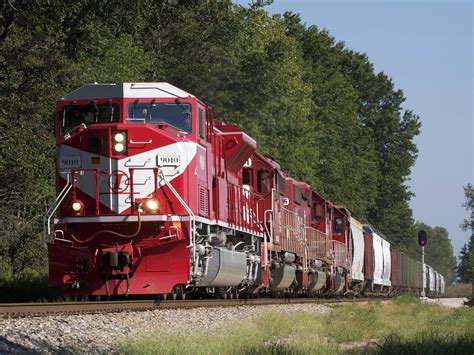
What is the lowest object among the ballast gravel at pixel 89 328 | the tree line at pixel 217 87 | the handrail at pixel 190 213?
the ballast gravel at pixel 89 328

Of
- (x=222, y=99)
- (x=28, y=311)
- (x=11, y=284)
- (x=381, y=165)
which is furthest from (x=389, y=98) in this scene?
(x=28, y=311)

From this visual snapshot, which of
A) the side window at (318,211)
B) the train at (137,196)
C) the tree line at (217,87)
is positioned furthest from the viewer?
the side window at (318,211)

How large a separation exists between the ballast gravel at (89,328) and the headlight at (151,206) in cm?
174

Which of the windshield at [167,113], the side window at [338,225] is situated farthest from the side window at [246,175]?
the side window at [338,225]

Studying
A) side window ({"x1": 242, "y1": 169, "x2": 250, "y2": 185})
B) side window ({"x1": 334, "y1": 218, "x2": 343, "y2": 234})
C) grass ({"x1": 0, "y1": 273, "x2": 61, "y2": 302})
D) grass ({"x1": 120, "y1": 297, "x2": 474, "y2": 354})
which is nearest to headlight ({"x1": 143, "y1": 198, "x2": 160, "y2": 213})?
grass ({"x1": 120, "y1": 297, "x2": 474, "y2": 354})

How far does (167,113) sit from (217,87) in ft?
99.1

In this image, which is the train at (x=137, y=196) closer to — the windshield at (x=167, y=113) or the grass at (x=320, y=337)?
the windshield at (x=167, y=113)

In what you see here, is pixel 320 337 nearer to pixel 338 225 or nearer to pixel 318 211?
pixel 318 211

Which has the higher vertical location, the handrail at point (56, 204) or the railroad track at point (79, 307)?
the handrail at point (56, 204)

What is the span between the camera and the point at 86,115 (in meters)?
17.7

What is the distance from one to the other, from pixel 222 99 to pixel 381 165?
5379 centimetres

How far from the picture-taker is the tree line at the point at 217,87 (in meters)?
23.9

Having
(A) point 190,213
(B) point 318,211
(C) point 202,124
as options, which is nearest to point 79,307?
(A) point 190,213

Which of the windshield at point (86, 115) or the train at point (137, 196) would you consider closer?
the train at point (137, 196)
